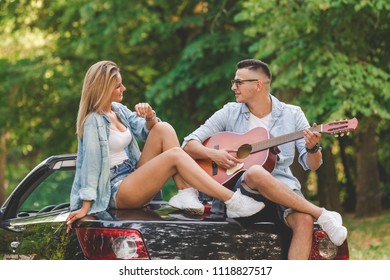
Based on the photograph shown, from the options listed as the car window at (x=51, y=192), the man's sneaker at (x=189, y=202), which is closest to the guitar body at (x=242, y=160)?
the man's sneaker at (x=189, y=202)

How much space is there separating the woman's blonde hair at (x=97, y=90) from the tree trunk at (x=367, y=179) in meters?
11.1

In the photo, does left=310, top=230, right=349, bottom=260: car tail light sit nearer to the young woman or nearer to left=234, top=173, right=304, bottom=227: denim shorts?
left=234, top=173, right=304, bottom=227: denim shorts

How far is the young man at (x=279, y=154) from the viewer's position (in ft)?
15.9

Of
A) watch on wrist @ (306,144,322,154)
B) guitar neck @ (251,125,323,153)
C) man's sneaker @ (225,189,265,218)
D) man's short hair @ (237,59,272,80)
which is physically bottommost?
man's sneaker @ (225,189,265,218)

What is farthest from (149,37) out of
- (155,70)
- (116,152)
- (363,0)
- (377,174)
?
(116,152)

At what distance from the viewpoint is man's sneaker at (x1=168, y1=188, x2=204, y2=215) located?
16.6 feet

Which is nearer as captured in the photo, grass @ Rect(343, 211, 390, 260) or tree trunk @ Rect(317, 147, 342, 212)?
grass @ Rect(343, 211, 390, 260)

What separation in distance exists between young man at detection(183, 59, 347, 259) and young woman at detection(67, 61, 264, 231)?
0.49 ft

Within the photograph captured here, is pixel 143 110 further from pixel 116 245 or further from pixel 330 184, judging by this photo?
pixel 330 184

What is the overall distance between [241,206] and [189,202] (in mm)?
375

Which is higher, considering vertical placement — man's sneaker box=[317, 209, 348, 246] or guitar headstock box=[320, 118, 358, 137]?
guitar headstock box=[320, 118, 358, 137]

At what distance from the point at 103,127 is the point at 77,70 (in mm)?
12097

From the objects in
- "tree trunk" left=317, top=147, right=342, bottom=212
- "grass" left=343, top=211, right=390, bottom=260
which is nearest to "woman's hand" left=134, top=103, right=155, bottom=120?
"grass" left=343, top=211, right=390, bottom=260

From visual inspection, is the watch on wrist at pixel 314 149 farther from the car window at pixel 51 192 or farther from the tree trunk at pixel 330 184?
the tree trunk at pixel 330 184
